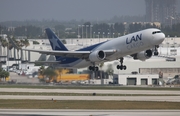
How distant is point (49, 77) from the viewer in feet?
301

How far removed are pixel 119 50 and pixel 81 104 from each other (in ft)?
28.5

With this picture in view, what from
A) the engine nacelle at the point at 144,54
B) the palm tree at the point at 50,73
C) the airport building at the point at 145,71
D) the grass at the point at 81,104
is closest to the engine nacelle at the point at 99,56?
the engine nacelle at the point at 144,54

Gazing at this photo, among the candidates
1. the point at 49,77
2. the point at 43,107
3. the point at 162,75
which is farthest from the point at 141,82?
the point at 43,107

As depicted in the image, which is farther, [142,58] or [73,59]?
[73,59]

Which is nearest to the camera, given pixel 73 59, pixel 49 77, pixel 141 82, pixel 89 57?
pixel 89 57

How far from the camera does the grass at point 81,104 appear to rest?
53.1 m

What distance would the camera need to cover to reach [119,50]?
61938 millimetres

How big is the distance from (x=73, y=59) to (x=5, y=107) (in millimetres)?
18593

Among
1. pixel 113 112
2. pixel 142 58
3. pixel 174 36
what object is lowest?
pixel 113 112

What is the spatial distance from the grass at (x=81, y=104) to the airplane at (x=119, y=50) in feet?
17.1

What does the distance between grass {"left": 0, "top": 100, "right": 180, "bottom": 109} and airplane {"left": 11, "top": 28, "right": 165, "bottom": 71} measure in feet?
17.1

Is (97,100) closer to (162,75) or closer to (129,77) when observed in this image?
(129,77)

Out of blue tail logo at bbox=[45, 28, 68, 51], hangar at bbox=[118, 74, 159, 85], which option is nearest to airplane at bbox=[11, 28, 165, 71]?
blue tail logo at bbox=[45, 28, 68, 51]

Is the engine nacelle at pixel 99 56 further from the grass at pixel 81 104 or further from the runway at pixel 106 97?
the grass at pixel 81 104
